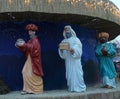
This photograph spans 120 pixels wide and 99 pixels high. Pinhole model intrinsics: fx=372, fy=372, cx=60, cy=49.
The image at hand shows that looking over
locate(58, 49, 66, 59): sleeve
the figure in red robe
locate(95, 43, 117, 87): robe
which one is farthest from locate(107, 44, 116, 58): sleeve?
the figure in red robe

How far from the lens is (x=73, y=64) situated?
874 centimetres

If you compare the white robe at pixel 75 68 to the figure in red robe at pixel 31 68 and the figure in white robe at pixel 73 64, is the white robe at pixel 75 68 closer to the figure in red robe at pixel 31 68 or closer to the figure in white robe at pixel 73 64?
the figure in white robe at pixel 73 64

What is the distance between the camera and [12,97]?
7953 millimetres

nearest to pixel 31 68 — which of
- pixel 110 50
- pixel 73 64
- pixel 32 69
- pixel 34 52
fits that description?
pixel 32 69

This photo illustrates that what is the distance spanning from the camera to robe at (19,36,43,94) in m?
8.45

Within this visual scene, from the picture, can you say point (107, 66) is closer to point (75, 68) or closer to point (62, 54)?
point (75, 68)

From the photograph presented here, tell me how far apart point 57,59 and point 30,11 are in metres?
1.85

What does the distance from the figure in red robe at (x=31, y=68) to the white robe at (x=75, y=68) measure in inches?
28.1

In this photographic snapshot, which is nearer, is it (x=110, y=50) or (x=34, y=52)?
(x=34, y=52)

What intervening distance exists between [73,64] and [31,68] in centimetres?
100

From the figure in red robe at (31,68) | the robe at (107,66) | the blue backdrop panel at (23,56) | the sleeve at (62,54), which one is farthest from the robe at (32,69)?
the robe at (107,66)

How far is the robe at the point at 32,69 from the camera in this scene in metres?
8.45

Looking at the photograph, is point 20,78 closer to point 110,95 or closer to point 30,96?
point 30,96

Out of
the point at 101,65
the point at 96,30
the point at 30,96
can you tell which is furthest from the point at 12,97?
the point at 96,30
